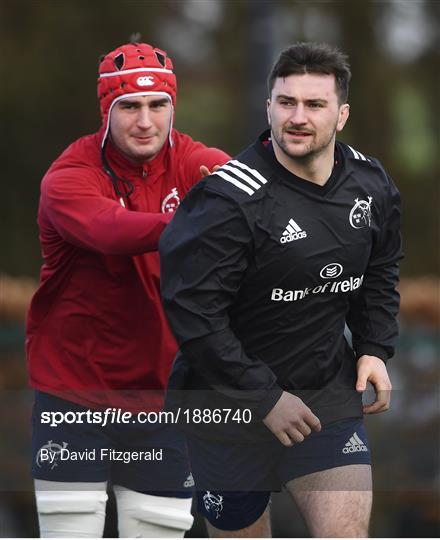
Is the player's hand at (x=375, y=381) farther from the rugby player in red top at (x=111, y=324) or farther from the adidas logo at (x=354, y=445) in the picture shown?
the rugby player in red top at (x=111, y=324)

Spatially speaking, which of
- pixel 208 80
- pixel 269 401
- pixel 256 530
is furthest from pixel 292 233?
pixel 208 80

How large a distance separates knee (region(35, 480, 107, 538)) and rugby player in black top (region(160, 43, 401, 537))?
20.7 inches

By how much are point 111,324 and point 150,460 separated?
1.91 feet

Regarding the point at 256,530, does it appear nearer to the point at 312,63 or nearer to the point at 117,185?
the point at 117,185

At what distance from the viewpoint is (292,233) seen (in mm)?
4434

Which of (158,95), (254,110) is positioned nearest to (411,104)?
(254,110)

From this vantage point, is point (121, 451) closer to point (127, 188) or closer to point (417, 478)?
point (127, 188)

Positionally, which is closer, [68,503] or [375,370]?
[375,370]

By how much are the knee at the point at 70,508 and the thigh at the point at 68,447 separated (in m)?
0.04

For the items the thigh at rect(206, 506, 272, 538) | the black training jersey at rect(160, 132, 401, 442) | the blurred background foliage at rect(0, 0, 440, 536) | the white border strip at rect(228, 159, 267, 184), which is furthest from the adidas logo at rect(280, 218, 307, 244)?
the blurred background foliage at rect(0, 0, 440, 536)

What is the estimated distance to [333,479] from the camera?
14.9 ft

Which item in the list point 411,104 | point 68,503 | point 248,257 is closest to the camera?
point 248,257

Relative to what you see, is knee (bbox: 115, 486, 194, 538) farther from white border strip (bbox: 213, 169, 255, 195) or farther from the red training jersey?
white border strip (bbox: 213, 169, 255, 195)

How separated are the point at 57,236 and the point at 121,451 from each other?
0.90 m
